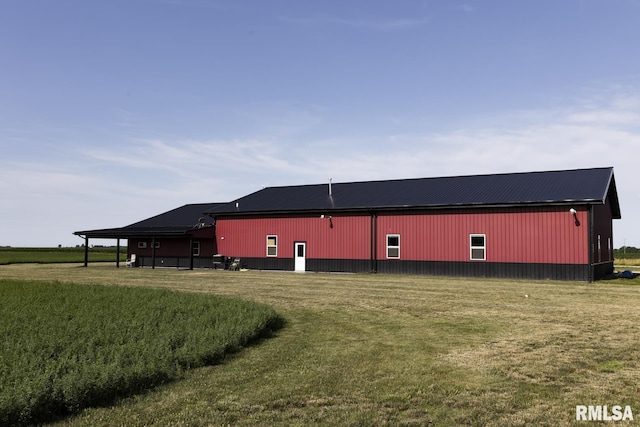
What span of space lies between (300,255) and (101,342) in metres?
25.9

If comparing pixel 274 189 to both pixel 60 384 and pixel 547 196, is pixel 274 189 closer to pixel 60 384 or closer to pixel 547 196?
pixel 547 196

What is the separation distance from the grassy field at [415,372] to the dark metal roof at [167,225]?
24.9 meters

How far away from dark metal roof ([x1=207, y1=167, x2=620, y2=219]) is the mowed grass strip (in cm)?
1874

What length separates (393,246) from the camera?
3178 cm

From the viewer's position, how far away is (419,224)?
30844 millimetres

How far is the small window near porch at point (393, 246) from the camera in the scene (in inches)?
1244

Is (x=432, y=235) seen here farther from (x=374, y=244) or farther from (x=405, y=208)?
(x=374, y=244)

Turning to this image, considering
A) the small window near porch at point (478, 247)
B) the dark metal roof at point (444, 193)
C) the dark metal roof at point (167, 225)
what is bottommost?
the small window near porch at point (478, 247)

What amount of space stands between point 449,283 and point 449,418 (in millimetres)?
18854

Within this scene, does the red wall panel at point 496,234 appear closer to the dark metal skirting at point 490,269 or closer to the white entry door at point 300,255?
the dark metal skirting at point 490,269

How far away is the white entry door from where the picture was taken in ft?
114

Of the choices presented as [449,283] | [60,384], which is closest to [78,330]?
[60,384]

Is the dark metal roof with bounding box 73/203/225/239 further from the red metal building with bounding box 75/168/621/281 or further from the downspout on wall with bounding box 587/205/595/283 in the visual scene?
the downspout on wall with bounding box 587/205/595/283

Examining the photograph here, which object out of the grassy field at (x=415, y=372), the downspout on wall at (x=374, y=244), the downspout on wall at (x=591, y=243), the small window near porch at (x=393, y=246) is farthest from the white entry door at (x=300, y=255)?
the grassy field at (x=415, y=372)
